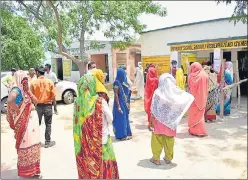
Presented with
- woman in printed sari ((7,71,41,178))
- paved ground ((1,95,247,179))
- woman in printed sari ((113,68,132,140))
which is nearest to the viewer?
woman in printed sari ((7,71,41,178))

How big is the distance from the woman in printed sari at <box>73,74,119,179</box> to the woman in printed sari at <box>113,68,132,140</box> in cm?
267

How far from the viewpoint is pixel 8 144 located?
21.4 ft

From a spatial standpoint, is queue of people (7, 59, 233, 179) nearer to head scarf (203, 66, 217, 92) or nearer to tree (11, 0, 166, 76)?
head scarf (203, 66, 217, 92)

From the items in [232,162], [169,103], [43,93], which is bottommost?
[232,162]

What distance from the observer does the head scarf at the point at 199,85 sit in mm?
6453

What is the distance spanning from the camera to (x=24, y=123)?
4.14 metres

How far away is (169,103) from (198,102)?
205cm

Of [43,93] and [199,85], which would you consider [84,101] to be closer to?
[43,93]

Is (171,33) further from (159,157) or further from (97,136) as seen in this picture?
(97,136)

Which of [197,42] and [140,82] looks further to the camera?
[140,82]

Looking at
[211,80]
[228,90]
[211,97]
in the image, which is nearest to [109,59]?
[228,90]

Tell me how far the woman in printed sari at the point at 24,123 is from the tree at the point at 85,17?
10053 millimetres

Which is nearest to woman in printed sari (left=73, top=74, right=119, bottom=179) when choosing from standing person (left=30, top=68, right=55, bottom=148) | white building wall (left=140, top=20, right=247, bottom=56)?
standing person (left=30, top=68, right=55, bottom=148)

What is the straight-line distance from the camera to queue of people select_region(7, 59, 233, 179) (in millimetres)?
3244
